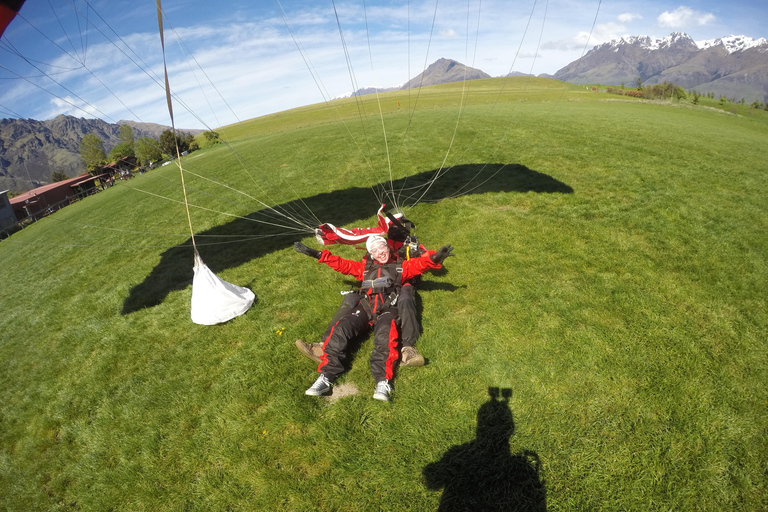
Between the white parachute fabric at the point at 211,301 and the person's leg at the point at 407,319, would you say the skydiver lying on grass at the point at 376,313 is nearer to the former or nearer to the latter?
the person's leg at the point at 407,319

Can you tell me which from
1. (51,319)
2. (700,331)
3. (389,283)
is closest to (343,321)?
(389,283)

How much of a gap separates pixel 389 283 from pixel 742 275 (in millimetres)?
6507

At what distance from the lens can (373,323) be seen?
17.9 feet

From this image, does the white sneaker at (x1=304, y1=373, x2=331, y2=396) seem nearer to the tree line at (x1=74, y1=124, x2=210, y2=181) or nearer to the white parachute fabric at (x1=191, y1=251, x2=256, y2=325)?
the white parachute fabric at (x1=191, y1=251, x2=256, y2=325)

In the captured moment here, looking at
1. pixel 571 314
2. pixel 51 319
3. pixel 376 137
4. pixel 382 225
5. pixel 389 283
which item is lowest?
pixel 51 319

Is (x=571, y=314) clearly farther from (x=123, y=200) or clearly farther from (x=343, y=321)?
(x=123, y=200)

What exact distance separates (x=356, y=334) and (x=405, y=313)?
0.85 meters

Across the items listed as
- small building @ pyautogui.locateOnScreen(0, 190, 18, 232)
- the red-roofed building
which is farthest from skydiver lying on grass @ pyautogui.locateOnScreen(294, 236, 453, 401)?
small building @ pyautogui.locateOnScreen(0, 190, 18, 232)

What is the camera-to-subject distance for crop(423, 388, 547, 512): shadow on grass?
3293 mm

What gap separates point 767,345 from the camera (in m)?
4.62

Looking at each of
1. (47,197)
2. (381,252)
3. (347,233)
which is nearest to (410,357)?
(381,252)

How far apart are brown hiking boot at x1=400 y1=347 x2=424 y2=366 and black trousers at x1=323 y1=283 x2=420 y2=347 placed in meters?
0.22

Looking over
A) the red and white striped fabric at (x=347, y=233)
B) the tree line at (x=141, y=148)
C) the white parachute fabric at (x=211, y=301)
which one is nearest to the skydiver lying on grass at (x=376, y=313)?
the red and white striped fabric at (x=347, y=233)

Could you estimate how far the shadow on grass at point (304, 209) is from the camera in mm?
8578
